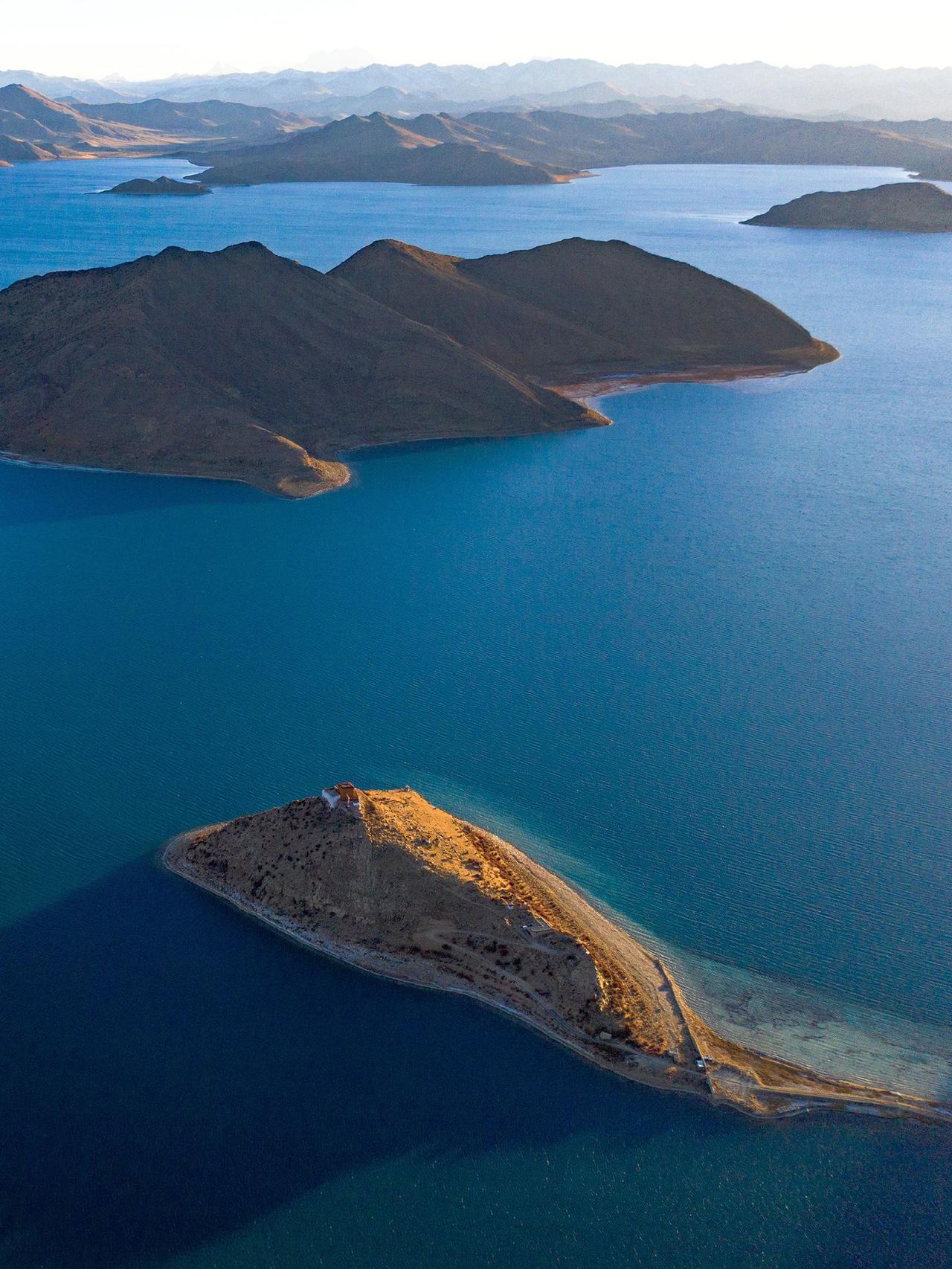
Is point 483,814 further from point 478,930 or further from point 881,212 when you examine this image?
point 881,212

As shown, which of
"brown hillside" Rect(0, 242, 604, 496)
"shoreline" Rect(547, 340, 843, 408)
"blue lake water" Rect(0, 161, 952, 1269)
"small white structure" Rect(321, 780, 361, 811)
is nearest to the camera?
"blue lake water" Rect(0, 161, 952, 1269)

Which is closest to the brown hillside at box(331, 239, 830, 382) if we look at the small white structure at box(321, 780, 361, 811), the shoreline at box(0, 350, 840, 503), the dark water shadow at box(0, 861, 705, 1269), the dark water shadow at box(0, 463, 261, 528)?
the shoreline at box(0, 350, 840, 503)

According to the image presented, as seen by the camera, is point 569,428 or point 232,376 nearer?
point 232,376

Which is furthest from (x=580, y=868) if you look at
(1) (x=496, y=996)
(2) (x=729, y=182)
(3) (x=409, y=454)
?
(2) (x=729, y=182)

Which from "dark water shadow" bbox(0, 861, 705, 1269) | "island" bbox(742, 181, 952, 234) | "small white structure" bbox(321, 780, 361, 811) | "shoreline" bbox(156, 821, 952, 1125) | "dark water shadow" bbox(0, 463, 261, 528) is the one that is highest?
"island" bbox(742, 181, 952, 234)

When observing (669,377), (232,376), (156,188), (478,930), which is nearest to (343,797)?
(478,930)

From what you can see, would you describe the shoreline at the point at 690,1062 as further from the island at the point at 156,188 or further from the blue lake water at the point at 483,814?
the island at the point at 156,188

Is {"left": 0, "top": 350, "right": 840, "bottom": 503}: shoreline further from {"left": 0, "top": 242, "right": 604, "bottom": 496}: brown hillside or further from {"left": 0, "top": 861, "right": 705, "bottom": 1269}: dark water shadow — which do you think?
{"left": 0, "top": 861, "right": 705, "bottom": 1269}: dark water shadow
